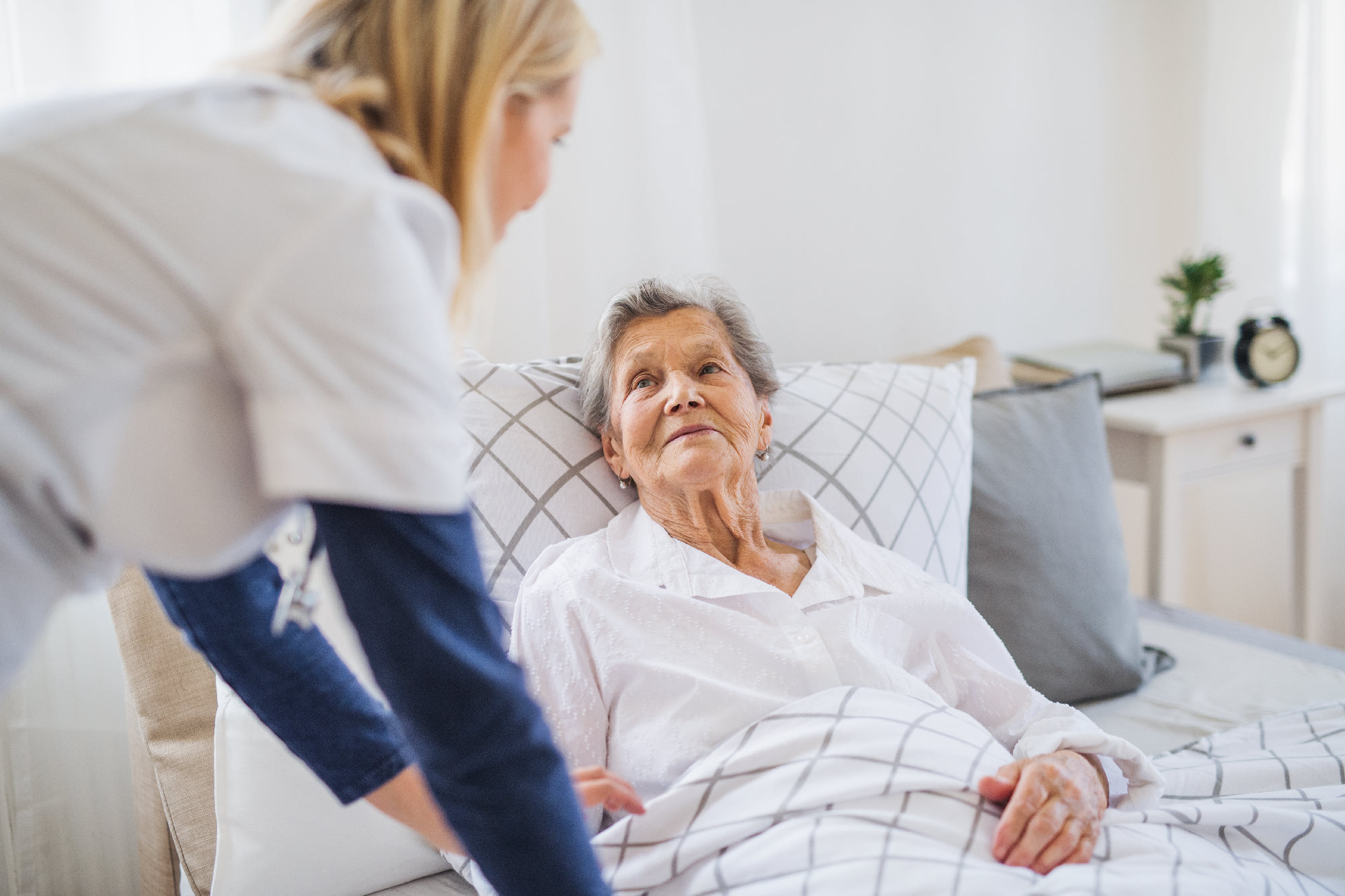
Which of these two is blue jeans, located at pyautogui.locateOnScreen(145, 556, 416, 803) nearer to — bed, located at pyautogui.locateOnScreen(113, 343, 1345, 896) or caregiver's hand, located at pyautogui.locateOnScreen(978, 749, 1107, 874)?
bed, located at pyautogui.locateOnScreen(113, 343, 1345, 896)

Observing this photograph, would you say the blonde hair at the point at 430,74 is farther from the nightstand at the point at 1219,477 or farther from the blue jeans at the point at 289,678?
the nightstand at the point at 1219,477

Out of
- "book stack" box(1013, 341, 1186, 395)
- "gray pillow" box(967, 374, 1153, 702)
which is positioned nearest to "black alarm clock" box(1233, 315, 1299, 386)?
"book stack" box(1013, 341, 1186, 395)

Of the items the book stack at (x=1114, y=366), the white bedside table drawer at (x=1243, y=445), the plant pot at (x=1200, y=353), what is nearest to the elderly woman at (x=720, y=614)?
the book stack at (x=1114, y=366)

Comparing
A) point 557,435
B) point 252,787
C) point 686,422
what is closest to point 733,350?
point 686,422

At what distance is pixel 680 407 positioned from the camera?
50.9 inches

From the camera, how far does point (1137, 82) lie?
2691 millimetres

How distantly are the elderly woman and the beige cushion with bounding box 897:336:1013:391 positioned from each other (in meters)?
0.57

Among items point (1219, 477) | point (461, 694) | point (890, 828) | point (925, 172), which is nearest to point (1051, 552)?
point (890, 828)

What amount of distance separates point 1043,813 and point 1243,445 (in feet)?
5.32

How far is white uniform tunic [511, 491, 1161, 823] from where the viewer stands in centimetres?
112

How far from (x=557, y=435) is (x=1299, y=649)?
1.32m

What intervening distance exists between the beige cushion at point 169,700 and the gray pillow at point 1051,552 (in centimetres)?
109

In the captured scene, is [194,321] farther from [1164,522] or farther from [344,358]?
[1164,522]

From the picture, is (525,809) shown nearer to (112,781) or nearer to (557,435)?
(557,435)
